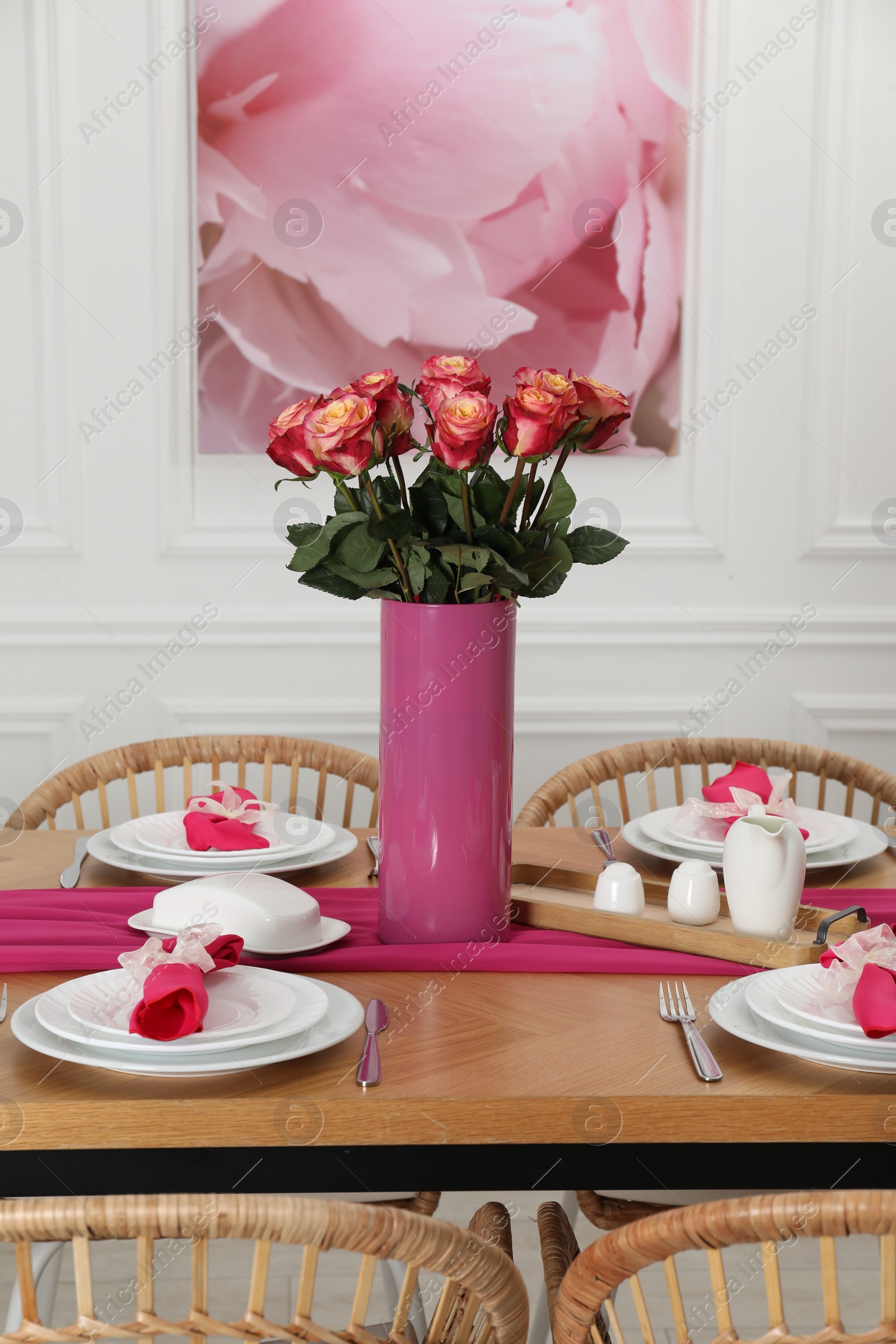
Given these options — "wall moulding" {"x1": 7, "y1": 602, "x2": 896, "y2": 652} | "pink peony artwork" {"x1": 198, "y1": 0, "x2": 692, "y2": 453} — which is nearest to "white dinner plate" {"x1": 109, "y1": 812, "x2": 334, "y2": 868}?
"wall moulding" {"x1": 7, "y1": 602, "x2": 896, "y2": 652}

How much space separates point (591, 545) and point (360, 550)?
228 mm

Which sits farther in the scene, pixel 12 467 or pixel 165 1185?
pixel 12 467

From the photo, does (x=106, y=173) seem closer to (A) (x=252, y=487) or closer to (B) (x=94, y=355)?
(B) (x=94, y=355)

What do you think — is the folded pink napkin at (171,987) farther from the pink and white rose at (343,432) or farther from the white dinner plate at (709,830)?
the white dinner plate at (709,830)

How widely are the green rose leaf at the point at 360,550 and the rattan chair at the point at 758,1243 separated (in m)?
0.61

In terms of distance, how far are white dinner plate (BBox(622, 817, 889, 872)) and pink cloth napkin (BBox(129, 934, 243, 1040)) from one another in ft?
2.23

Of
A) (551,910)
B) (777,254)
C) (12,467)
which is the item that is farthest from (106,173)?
(551,910)

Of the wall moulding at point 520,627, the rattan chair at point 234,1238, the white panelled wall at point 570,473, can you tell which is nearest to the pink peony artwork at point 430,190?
the white panelled wall at point 570,473

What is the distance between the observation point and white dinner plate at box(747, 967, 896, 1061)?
3.00ft

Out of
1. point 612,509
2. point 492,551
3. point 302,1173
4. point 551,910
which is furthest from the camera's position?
point 612,509

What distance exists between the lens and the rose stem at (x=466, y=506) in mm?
1073

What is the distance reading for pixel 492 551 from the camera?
111cm

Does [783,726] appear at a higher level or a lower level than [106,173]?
lower

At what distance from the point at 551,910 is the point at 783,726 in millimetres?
1399
